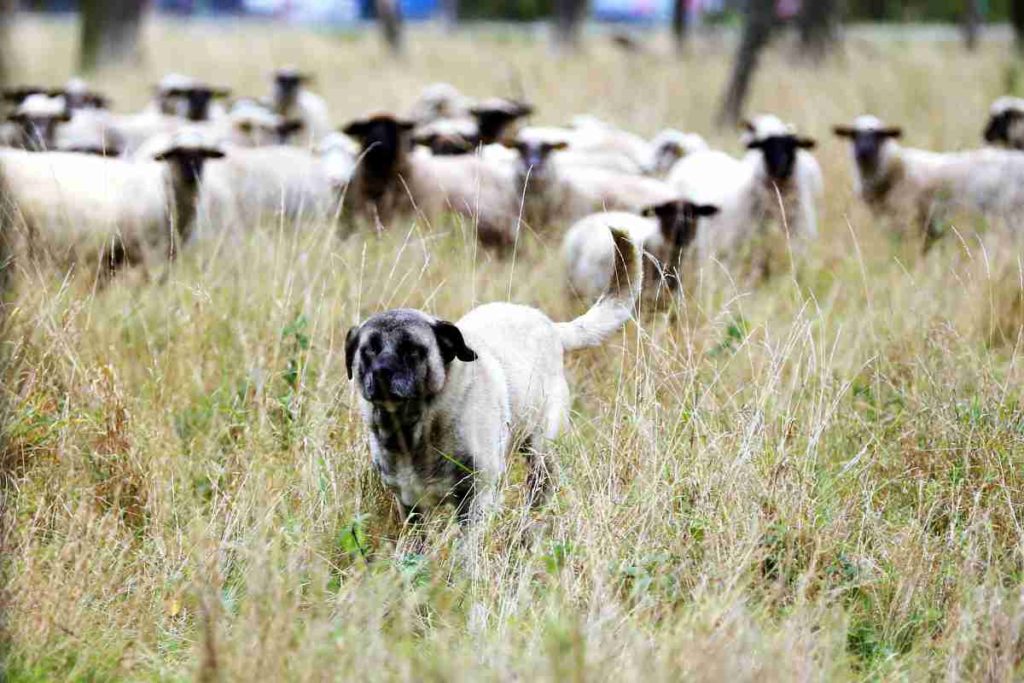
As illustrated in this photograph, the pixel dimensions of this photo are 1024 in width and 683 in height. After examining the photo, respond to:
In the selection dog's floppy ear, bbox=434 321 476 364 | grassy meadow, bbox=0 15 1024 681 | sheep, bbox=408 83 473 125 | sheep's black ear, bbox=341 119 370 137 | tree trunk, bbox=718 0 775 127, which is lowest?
grassy meadow, bbox=0 15 1024 681

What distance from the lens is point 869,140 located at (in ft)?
31.0

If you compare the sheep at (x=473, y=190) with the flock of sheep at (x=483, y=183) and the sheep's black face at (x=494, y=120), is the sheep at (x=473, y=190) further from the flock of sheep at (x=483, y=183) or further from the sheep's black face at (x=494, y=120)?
the sheep's black face at (x=494, y=120)

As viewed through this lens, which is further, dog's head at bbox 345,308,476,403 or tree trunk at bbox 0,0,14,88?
dog's head at bbox 345,308,476,403

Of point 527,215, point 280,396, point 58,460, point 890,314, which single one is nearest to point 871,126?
point 527,215

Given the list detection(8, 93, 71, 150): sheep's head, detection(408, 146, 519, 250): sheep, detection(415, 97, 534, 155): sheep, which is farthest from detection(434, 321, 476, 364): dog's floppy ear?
detection(8, 93, 71, 150): sheep's head

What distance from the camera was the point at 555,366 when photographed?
15.0 feet

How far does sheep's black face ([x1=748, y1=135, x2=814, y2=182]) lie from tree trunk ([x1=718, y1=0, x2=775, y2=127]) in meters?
3.53

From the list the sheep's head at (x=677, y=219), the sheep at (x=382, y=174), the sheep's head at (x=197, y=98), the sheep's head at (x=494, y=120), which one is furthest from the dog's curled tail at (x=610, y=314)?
the sheep's head at (x=197, y=98)

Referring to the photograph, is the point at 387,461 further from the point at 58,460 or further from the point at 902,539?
the point at 902,539

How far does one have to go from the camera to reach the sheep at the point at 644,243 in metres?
6.30

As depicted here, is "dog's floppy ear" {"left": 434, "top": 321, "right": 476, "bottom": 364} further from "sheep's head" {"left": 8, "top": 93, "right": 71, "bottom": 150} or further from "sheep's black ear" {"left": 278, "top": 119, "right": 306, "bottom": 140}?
"sheep's black ear" {"left": 278, "top": 119, "right": 306, "bottom": 140}

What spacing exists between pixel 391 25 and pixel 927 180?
13.0 metres

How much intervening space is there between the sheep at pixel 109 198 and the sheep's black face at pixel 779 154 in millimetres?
3430

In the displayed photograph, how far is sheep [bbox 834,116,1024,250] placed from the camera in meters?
8.84
